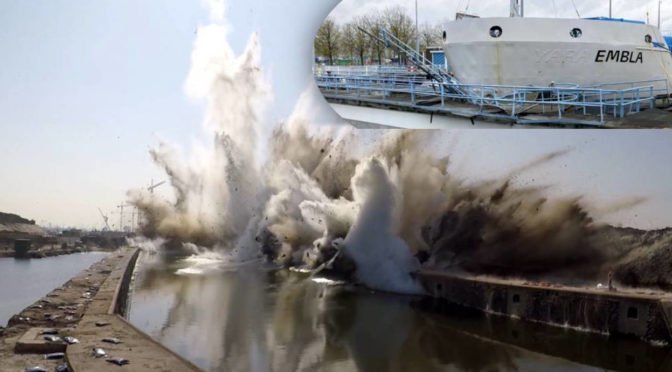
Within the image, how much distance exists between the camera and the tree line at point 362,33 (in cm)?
589

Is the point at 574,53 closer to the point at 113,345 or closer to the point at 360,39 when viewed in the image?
the point at 360,39

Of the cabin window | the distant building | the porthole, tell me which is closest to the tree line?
the distant building

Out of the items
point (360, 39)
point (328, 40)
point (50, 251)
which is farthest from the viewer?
point (50, 251)

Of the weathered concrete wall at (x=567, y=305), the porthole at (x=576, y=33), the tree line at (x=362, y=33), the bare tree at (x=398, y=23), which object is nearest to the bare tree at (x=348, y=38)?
the tree line at (x=362, y=33)

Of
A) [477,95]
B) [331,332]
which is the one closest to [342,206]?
[331,332]

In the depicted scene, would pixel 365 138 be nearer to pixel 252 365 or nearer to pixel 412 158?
pixel 412 158

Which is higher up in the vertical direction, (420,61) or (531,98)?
(420,61)

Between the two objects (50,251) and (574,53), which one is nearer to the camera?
(574,53)

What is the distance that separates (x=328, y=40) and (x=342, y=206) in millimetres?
2567

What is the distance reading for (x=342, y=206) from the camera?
26.3 ft

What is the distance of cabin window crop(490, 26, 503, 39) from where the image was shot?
16.8 ft

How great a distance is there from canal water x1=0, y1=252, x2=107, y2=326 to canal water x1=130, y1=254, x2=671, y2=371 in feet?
3.44

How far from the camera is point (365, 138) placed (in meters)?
6.44

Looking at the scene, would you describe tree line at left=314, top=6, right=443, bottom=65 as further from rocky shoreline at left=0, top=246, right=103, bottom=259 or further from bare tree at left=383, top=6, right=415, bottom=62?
rocky shoreline at left=0, top=246, right=103, bottom=259
